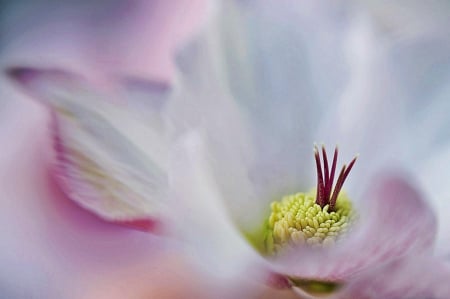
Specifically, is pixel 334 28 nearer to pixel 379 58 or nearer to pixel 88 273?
pixel 379 58

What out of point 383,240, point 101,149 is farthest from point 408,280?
point 101,149

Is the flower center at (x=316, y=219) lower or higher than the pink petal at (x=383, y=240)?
higher

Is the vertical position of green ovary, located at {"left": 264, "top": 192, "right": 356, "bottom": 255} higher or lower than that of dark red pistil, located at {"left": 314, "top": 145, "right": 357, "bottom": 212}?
lower

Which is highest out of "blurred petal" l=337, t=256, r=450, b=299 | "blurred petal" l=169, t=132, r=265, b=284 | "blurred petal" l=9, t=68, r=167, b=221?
"blurred petal" l=9, t=68, r=167, b=221

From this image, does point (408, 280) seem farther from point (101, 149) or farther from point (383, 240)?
point (101, 149)

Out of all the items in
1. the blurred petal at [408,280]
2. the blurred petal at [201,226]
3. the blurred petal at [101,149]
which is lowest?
the blurred petal at [408,280]
